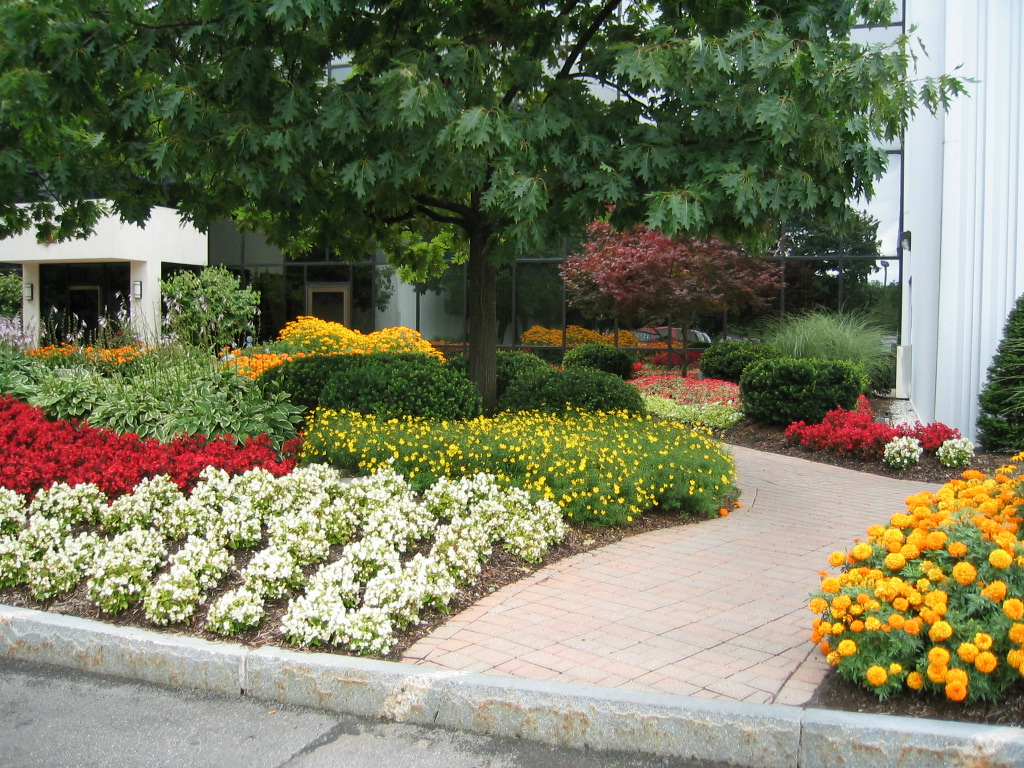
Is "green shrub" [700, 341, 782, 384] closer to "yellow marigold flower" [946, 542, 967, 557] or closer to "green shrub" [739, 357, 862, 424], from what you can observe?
"green shrub" [739, 357, 862, 424]

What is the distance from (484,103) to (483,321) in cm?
292

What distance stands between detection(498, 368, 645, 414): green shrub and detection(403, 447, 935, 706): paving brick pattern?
8.88 feet

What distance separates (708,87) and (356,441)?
3624mm

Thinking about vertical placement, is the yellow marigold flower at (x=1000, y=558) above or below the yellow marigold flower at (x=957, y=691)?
above

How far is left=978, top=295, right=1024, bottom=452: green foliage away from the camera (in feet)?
29.9

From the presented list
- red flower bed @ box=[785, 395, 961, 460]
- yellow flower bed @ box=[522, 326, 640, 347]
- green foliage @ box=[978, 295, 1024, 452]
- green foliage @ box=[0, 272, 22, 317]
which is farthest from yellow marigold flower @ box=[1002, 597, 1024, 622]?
green foliage @ box=[0, 272, 22, 317]

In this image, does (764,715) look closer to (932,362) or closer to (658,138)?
(658,138)

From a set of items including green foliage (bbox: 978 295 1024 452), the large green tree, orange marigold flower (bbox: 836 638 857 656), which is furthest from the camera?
green foliage (bbox: 978 295 1024 452)

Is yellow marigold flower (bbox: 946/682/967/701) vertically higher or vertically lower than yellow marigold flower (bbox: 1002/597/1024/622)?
lower

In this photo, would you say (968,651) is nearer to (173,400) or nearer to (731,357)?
(173,400)

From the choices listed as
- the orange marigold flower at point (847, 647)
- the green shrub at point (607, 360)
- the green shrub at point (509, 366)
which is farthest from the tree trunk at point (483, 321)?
the green shrub at point (607, 360)

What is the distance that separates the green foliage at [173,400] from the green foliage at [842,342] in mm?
9312

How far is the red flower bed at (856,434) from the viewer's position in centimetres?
919

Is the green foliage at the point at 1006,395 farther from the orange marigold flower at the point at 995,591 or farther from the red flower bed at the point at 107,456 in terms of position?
the red flower bed at the point at 107,456
